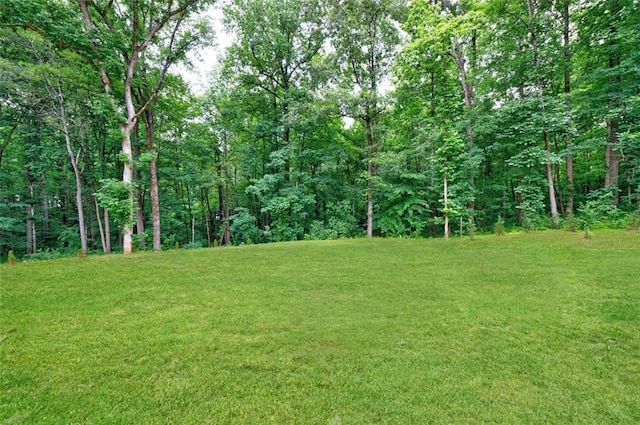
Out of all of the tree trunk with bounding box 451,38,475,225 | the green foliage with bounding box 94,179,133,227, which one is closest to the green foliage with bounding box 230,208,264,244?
the green foliage with bounding box 94,179,133,227

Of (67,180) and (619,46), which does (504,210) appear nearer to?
(619,46)

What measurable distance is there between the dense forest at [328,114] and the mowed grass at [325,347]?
16.9ft

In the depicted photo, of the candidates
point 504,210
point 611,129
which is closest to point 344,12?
point 611,129

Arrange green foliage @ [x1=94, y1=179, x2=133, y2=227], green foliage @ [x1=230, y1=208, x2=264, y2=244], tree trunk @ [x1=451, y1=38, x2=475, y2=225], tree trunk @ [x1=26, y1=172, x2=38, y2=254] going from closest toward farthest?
green foliage @ [x1=94, y1=179, x2=133, y2=227] → tree trunk @ [x1=451, y1=38, x2=475, y2=225] → tree trunk @ [x1=26, y1=172, x2=38, y2=254] → green foliage @ [x1=230, y1=208, x2=264, y2=244]

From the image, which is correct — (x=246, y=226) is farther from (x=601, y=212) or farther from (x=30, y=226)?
(x=601, y=212)

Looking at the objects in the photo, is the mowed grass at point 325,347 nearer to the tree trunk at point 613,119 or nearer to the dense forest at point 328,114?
the dense forest at point 328,114

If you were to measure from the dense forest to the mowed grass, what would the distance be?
5.15 m

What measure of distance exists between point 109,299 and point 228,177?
40.0 ft

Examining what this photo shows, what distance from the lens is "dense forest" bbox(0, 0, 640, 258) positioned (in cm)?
862

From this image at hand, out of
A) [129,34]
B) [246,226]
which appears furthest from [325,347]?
[246,226]

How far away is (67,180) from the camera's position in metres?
14.3

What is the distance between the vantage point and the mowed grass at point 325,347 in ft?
6.11

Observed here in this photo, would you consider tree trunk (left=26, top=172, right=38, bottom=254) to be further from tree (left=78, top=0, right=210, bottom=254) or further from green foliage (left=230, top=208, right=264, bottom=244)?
green foliage (left=230, top=208, right=264, bottom=244)

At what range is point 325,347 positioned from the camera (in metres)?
2.71
